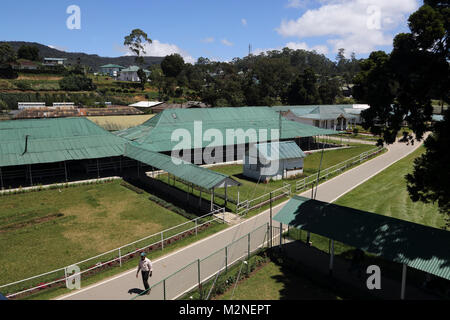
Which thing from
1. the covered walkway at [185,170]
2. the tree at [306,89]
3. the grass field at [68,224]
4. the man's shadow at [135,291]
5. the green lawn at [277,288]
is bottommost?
the green lawn at [277,288]

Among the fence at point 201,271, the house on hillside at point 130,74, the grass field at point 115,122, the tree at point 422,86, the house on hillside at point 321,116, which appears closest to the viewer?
the tree at point 422,86

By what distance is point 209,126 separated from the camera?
41.9 m

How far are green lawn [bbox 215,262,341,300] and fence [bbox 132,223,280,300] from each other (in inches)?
48.5

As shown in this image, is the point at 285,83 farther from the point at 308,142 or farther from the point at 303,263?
the point at 303,263

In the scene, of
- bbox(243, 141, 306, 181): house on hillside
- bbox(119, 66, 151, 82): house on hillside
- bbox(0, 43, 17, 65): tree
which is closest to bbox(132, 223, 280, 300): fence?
bbox(243, 141, 306, 181): house on hillside

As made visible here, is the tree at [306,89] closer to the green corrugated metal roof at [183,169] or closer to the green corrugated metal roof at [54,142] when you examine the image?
the green corrugated metal roof at [54,142]

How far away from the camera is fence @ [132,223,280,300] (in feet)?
45.6

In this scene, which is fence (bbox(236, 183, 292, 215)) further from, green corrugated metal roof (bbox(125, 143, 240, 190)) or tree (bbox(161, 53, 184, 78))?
tree (bbox(161, 53, 184, 78))

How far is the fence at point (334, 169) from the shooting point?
1199 inches

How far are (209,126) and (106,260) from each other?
26.5 meters

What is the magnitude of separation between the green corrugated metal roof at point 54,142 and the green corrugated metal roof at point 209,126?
341 centimetres

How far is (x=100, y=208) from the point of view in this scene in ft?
84.1

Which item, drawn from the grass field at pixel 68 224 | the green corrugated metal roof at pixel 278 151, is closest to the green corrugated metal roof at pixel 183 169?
the grass field at pixel 68 224

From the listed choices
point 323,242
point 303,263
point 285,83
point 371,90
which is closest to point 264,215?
point 323,242
